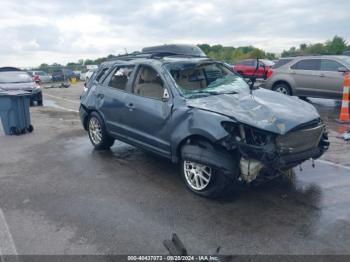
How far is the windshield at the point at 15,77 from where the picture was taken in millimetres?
13750

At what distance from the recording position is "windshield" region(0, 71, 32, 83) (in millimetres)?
13750

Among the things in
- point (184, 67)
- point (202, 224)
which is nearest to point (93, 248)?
point (202, 224)

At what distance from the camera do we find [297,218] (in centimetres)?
391

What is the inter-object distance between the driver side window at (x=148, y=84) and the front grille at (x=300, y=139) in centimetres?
192

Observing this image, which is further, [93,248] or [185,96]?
[185,96]

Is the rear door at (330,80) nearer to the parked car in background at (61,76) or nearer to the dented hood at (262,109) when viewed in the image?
the dented hood at (262,109)

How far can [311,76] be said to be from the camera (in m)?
11.7

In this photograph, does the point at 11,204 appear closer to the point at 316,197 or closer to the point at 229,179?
the point at 229,179

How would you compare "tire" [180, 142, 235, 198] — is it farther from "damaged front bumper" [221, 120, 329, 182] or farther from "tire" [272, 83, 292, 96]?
"tire" [272, 83, 292, 96]

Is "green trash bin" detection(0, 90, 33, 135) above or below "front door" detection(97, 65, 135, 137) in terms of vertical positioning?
below

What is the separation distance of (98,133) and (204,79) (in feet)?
7.98

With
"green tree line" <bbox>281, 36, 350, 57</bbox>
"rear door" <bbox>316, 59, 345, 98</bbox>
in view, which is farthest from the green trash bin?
"green tree line" <bbox>281, 36, 350, 57</bbox>

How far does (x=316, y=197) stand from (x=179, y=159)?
1.82 meters

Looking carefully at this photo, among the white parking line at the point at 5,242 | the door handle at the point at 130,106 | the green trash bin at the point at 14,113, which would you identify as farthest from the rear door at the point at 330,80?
the white parking line at the point at 5,242
